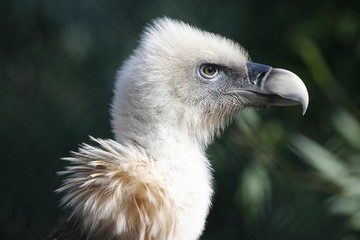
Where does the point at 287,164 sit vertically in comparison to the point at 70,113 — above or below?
above

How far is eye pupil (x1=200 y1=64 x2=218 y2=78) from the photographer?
270 centimetres

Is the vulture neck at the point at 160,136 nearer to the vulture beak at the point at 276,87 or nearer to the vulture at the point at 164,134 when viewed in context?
the vulture at the point at 164,134

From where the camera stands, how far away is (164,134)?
8.23ft

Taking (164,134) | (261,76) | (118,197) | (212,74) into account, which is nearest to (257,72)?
(261,76)

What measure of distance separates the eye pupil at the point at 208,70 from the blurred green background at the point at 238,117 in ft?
4.31

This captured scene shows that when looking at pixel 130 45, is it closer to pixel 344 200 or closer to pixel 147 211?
pixel 344 200

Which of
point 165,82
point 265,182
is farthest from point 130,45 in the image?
point 165,82

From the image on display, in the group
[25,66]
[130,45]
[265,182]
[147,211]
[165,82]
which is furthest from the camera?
[25,66]

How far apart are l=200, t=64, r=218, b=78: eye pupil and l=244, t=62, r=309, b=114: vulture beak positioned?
0.10m

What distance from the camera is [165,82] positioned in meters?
2.60

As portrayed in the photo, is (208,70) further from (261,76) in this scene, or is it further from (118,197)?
(118,197)

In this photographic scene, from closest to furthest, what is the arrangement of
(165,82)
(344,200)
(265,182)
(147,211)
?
(147,211), (165,82), (344,200), (265,182)

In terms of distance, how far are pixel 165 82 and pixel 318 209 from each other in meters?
1.94

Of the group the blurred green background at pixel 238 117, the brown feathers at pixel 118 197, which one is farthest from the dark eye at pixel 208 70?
the blurred green background at pixel 238 117
